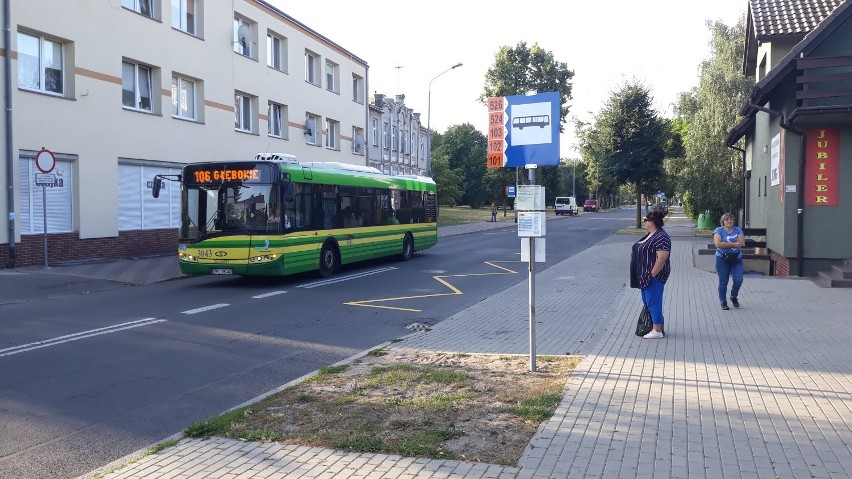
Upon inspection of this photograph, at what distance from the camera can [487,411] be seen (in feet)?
20.0

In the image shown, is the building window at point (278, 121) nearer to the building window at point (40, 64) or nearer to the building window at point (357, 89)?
A: the building window at point (357, 89)

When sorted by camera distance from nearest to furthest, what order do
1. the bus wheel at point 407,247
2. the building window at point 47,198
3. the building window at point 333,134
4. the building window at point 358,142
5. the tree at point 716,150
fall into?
the building window at point 47,198
the bus wheel at point 407,247
the tree at point 716,150
the building window at point 333,134
the building window at point 358,142

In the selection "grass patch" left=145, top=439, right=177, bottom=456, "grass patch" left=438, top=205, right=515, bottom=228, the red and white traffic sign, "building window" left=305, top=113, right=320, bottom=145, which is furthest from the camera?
"grass patch" left=438, top=205, right=515, bottom=228

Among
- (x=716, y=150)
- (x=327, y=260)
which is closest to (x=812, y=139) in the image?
(x=327, y=260)

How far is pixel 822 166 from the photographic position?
16.3 meters

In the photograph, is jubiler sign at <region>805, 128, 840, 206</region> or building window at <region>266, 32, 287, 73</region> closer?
jubiler sign at <region>805, 128, 840, 206</region>

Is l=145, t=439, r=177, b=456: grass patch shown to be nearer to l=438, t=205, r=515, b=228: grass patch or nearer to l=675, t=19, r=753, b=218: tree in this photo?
l=675, t=19, r=753, b=218: tree

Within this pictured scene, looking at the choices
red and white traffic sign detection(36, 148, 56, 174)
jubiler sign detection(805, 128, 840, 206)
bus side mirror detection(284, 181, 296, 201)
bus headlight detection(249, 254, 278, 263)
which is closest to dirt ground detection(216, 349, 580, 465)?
bus headlight detection(249, 254, 278, 263)

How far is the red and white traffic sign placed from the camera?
17031 mm

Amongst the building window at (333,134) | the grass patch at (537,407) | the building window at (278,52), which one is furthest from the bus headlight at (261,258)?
the building window at (333,134)

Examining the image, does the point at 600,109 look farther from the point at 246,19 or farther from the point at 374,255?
the point at 374,255

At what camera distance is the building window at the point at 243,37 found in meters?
28.2

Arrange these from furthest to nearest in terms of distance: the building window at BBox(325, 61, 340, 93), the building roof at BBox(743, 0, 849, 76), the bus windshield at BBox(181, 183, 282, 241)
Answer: the building window at BBox(325, 61, 340, 93)
the building roof at BBox(743, 0, 849, 76)
the bus windshield at BBox(181, 183, 282, 241)

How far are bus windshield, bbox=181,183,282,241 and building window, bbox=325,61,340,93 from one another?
73.7 feet
